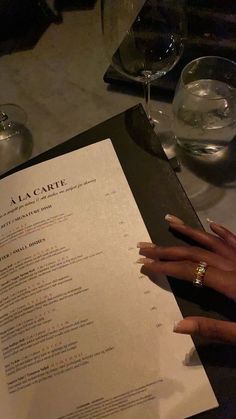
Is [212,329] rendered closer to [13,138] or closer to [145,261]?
[145,261]

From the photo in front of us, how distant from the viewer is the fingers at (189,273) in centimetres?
41

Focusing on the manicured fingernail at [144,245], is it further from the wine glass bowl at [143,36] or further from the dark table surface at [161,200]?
the wine glass bowl at [143,36]

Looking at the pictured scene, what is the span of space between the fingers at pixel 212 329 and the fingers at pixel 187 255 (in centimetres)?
5

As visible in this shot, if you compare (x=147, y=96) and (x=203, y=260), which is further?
(x=147, y=96)

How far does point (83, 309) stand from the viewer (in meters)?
0.43

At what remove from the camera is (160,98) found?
0.59 metres

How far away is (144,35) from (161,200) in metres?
0.18

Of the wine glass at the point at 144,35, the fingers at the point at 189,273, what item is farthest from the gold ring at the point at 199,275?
the wine glass at the point at 144,35

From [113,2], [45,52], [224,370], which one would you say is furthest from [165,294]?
[45,52]

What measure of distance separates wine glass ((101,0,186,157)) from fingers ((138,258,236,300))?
0.65ft

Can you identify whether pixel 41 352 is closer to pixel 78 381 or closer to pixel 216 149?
pixel 78 381

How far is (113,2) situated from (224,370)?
35 centimetres

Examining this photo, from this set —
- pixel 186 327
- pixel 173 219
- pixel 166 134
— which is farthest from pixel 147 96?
pixel 186 327

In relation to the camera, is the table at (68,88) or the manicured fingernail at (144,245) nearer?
the manicured fingernail at (144,245)
